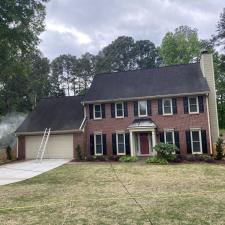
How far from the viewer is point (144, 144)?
2248cm

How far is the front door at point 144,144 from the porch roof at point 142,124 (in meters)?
1.23

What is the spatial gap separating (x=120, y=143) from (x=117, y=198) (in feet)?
43.6

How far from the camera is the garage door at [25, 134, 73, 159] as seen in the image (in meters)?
22.9

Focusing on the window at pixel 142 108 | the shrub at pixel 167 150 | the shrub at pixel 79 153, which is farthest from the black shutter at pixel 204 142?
the shrub at pixel 79 153

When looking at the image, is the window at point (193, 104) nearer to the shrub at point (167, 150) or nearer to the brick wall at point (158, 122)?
the brick wall at point (158, 122)

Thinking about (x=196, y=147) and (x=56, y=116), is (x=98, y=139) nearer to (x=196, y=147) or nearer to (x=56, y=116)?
(x=56, y=116)

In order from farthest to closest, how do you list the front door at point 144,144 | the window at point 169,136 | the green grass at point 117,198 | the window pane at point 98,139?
the window pane at point 98,139, the front door at point 144,144, the window at point 169,136, the green grass at point 117,198

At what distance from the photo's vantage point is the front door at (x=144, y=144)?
22.5m

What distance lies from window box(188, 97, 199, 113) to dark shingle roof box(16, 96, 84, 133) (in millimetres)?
8863

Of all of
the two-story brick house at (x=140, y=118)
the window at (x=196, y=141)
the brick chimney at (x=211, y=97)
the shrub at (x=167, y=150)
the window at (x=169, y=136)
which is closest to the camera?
the shrub at (x=167, y=150)

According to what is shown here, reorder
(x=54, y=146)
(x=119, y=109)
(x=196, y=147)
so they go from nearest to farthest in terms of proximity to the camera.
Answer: (x=196, y=147), (x=119, y=109), (x=54, y=146)

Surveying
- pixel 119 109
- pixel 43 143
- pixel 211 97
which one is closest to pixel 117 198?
pixel 119 109

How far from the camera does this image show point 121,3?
17047 millimetres

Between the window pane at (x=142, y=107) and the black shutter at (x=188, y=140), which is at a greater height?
the window pane at (x=142, y=107)
